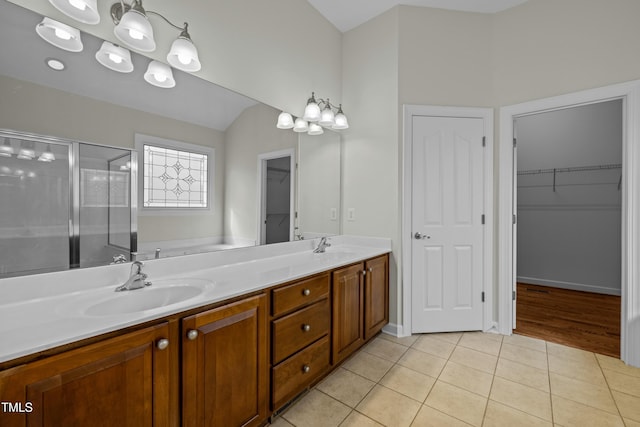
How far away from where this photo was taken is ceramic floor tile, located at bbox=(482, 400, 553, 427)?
4.98ft

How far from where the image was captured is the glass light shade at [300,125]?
2324 mm

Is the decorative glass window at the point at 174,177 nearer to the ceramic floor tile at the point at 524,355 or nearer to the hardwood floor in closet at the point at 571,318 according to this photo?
the ceramic floor tile at the point at 524,355

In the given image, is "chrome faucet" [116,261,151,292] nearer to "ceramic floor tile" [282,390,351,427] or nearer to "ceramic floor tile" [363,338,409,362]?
"ceramic floor tile" [282,390,351,427]

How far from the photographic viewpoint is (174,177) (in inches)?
62.9

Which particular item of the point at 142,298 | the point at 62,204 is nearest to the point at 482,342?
the point at 142,298

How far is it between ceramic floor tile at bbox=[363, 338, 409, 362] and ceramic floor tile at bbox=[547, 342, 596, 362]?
3.90 ft

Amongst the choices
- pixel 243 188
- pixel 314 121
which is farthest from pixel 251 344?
pixel 314 121

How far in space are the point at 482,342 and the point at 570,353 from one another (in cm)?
62

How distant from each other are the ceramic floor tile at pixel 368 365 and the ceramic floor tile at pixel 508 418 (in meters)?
0.65

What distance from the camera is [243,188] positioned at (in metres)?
1.92

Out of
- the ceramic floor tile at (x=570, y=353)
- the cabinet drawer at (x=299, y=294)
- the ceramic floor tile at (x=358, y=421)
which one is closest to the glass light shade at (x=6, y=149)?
the cabinet drawer at (x=299, y=294)

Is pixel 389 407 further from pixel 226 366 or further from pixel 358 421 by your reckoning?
pixel 226 366

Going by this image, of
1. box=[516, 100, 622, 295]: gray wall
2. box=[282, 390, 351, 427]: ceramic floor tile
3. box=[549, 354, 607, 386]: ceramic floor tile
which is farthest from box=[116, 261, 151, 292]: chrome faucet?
box=[516, 100, 622, 295]: gray wall

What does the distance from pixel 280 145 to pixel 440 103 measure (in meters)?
1.57
